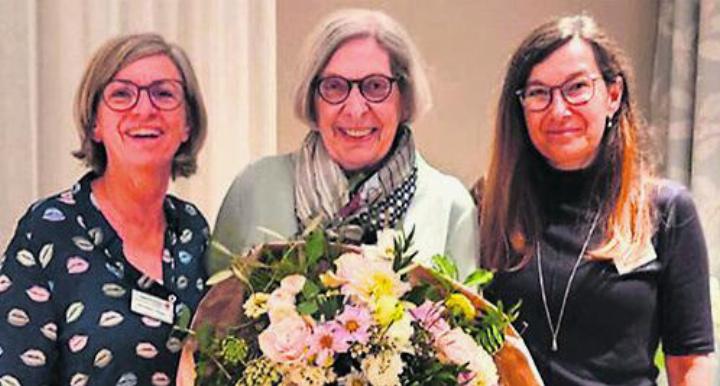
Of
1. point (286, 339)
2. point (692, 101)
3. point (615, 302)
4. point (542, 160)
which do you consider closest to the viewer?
point (286, 339)

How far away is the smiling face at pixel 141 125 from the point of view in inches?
56.8

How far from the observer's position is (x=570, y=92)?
1.67m

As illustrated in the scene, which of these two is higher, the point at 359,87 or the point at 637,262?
the point at 359,87

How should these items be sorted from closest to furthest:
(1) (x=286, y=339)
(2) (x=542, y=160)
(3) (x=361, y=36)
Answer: (1) (x=286, y=339) → (3) (x=361, y=36) → (2) (x=542, y=160)

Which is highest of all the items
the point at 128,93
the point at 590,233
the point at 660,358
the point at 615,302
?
the point at 128,93

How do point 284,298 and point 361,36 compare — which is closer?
point 284,298

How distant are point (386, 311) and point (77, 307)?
1.45ft

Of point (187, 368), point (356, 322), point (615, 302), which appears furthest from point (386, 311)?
point (615, 302)

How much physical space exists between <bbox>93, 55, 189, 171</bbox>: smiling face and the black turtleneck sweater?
0.59 metres

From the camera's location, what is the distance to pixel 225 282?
128 cm

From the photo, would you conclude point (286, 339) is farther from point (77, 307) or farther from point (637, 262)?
point (637, 262)

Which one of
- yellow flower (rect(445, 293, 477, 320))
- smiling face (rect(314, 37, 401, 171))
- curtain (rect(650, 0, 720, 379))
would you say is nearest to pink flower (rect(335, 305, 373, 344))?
yellow flower (rect(445, 293, 477, 320))

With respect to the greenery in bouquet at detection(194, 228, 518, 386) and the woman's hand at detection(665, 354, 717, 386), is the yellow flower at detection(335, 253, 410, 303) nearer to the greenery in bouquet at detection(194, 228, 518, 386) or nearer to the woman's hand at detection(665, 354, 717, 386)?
the greenery in bouquet at detection(194, 228, 518, 386)

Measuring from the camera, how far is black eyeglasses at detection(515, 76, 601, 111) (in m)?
1.66
